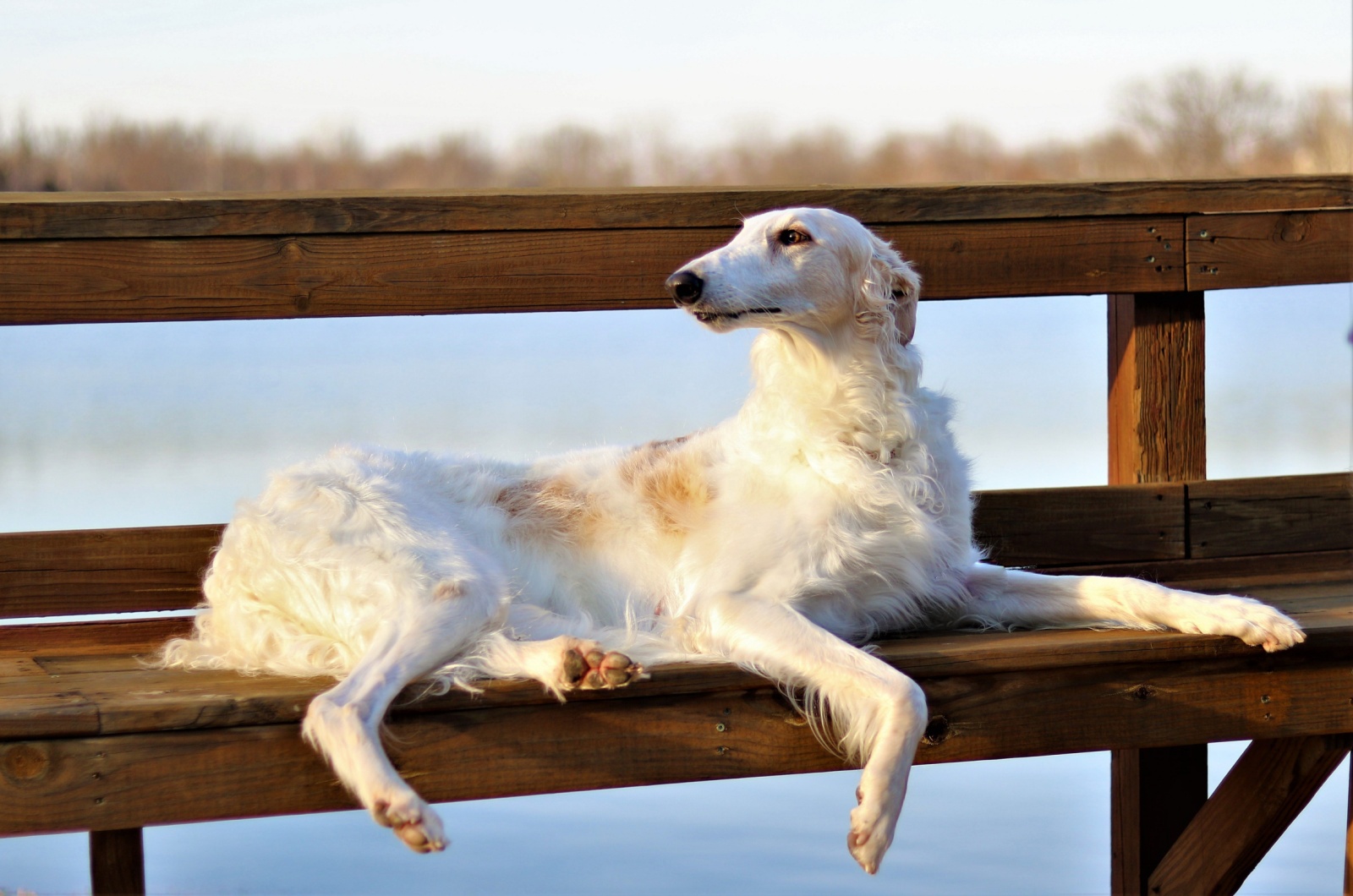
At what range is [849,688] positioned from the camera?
2.50 metres

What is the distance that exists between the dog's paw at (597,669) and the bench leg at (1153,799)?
72.5 inches

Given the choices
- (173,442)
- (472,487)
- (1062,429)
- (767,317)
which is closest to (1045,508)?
(767,317)

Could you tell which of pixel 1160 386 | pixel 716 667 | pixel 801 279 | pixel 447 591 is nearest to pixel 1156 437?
pixel 1160 386

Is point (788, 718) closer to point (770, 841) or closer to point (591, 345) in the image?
point (770, 841)

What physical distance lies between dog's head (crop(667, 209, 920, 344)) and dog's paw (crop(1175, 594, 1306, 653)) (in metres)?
0.87

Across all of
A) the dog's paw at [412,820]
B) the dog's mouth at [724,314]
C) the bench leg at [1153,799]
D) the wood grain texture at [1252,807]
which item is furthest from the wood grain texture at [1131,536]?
the dog's paw at [412,820]

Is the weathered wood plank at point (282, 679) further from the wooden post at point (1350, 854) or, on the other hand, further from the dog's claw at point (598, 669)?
the wooden post at point (1350, 854)

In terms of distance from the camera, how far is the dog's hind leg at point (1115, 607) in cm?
275

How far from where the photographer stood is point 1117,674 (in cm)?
275

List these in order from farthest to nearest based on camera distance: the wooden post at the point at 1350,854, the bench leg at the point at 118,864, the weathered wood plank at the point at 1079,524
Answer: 1. the weathered wood plank at the point at 1079,524
2. the wooden post at the point at 1350,854
3. the bench leg at the point at 118,864

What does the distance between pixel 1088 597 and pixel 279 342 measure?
37.4 ft

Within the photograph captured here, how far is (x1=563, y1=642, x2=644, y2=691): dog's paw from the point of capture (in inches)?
94.6

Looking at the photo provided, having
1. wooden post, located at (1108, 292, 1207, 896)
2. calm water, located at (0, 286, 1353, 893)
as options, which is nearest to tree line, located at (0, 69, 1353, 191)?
calm water, located at (0, 286, 1353, 893)

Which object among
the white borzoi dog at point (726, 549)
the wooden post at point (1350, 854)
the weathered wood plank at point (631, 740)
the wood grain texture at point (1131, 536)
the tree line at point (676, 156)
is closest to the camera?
the weathered wood plank at point (631, 740)
